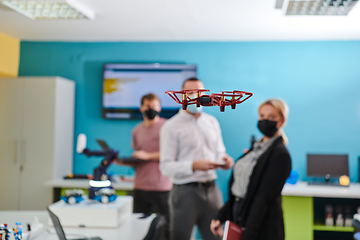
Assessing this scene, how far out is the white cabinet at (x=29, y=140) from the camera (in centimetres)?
424

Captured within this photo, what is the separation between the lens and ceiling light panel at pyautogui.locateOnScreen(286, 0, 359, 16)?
3.07 m

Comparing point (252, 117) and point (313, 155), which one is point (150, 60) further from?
point (313, 155)

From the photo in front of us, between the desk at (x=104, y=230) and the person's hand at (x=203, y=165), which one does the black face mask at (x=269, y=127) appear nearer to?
the person's hand at (x=203, y=165)

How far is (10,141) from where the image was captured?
429 centimetres

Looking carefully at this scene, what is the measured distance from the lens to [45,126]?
4.24m

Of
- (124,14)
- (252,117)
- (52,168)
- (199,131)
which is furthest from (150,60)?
(199,131)

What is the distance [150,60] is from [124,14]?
3.55 feet

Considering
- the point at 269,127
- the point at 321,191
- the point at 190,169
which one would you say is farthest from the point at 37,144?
the point at 321,191

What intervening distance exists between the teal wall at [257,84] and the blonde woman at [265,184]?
7.25 ft

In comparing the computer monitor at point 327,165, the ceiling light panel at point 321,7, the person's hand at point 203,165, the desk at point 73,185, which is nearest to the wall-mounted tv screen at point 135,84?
the desk at point 73,185

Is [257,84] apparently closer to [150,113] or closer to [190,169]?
[150,113]

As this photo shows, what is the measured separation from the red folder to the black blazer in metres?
0.03

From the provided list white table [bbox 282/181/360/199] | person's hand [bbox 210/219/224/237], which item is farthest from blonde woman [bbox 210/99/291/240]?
white table [bbox 282/181/360/199]

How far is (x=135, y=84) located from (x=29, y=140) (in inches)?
53.8
